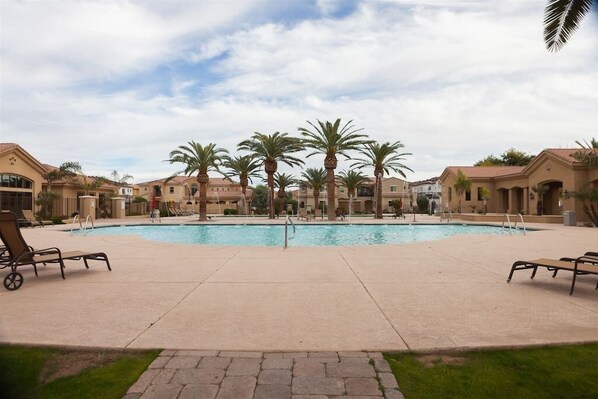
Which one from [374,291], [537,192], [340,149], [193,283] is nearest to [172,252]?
[193,283]

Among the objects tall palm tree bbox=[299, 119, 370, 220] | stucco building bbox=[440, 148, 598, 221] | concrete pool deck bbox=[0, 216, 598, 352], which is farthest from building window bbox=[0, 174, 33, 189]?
stucco building bbox=[440, 148, 598, 221]

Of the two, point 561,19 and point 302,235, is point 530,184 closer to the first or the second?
point 302,235

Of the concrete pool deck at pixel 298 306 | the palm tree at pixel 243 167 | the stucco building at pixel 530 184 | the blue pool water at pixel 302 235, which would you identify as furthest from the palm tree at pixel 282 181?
the concrete pool deck at pixel 298 306

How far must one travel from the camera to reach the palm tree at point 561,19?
680 centimetres

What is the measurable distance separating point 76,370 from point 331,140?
3036cm

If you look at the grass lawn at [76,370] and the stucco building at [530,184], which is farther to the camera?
the stucco building at [530,184]

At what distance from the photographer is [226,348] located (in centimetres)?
403

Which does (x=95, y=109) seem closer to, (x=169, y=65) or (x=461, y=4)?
(x=169, y=65)

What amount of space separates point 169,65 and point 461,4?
12241 mm

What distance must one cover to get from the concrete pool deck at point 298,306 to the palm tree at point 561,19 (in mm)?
4383

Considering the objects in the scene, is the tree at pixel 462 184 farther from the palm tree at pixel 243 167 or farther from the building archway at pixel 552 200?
the palm tree at pixel 243 167

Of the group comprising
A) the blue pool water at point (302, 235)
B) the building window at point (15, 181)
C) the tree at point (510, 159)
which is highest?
the tree at point (510, 159)

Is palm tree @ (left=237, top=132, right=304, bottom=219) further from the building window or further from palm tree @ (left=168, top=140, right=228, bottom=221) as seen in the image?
the building window

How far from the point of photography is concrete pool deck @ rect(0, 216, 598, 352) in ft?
14.1
